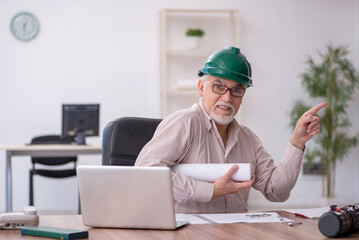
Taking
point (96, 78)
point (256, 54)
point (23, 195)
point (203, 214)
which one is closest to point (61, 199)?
point (23, 195)

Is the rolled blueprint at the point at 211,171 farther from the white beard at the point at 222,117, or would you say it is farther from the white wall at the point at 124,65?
the white wall at the point at 124,65

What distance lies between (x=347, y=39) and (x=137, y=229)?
562cm

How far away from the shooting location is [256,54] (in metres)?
6.39

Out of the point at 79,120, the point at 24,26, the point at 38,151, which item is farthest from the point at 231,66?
the point at 24,26

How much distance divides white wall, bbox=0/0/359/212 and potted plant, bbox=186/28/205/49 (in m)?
0.38

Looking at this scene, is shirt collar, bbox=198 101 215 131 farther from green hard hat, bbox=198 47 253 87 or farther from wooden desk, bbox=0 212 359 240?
wooden desk, bbox=0 212 359 240

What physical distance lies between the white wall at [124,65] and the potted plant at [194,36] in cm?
38

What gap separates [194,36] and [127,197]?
477cm

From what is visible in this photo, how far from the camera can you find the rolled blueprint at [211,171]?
168cm

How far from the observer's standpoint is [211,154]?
2164mm

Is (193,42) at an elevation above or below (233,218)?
above

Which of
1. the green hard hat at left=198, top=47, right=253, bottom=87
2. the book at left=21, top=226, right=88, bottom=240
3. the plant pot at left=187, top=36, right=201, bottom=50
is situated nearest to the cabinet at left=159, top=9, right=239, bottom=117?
the plant pot at left=187, top=36, right=201, bottom=50

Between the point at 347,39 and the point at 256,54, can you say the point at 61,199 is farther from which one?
the point at 347,39

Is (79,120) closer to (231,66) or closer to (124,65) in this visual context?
(124,65)
